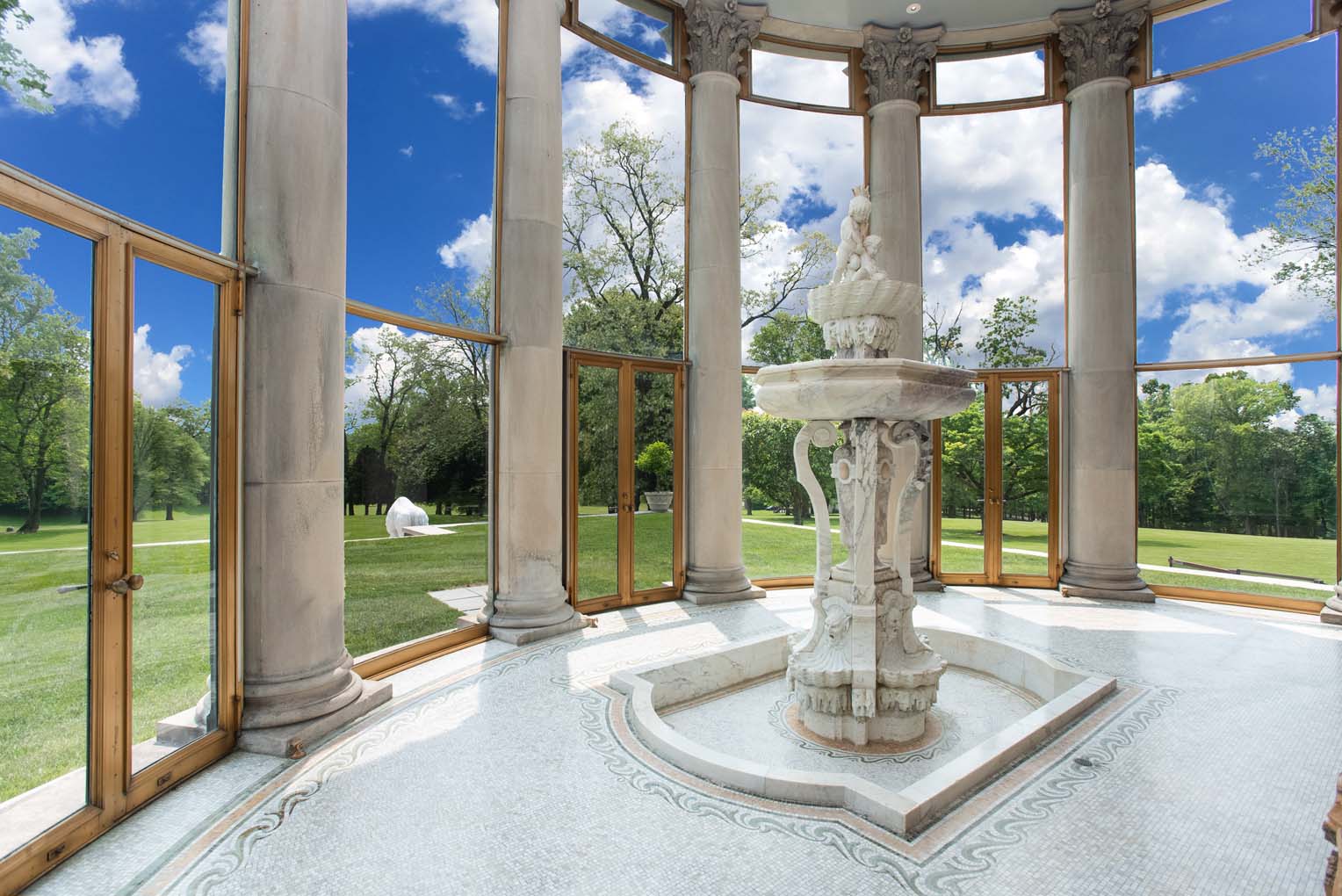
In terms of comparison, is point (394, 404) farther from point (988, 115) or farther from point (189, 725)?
point (988, 115)

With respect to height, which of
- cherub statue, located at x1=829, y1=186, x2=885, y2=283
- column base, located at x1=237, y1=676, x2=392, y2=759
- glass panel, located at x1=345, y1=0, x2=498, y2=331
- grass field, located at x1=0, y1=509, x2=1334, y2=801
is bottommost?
column base, located at x1=237, y1=676, x2=392, y2=759

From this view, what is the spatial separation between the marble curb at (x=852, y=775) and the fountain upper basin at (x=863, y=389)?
191 centimetres

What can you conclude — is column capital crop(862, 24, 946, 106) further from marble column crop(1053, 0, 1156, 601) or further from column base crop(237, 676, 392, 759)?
column base crop(237, 676, 392, 759)

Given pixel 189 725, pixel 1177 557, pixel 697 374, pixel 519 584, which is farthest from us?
pixel 1177 557

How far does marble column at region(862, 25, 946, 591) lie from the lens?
8648mm

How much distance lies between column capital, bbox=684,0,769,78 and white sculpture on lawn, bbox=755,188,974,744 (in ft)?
14.9

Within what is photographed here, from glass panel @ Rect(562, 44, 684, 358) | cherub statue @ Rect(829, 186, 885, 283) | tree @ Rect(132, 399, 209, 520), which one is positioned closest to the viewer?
tree @ Rect(132, 399, 209, 520)

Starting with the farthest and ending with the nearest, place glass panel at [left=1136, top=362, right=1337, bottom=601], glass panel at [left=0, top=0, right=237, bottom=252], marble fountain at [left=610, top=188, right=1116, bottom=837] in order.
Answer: glass panel at [left=1136, top=362, right=1337, bottom=601], marble fountain at [left=610, top=188, right=1116, bottom=837], glass panel at [left=0, top=0, right=237, bottom=252]

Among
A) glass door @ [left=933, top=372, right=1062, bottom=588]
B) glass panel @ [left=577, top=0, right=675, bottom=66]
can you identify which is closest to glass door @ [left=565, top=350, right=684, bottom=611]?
glass door @ [left=933, top=372, right=1062, bottom=588]

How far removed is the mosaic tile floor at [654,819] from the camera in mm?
2514

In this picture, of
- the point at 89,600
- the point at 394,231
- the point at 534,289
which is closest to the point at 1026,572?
the point at 534,289

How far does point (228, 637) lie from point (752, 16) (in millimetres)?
8601

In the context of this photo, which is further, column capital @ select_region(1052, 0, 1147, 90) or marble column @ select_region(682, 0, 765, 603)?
column capital @ select_region(1052, 0, 1147, 90)

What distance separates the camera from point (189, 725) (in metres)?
3.38
